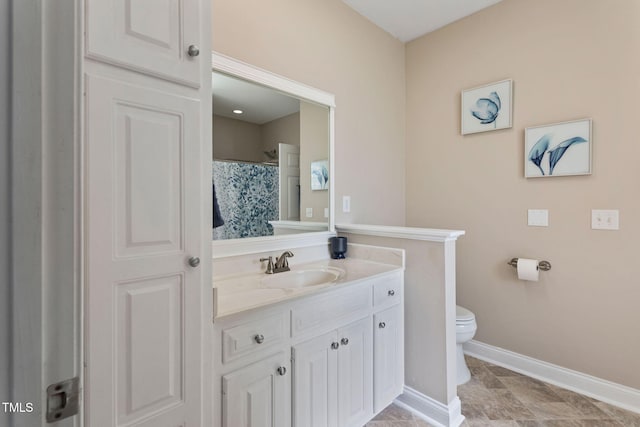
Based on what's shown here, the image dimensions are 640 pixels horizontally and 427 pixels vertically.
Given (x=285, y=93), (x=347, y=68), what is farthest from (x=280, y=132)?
(x=347, y=68)

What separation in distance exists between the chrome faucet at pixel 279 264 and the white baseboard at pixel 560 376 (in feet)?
5.87

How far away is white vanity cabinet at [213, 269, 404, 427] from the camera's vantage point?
114 centimetres

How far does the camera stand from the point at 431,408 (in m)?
1.77

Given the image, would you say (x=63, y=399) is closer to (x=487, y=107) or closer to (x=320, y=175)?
(x=320, y=175)

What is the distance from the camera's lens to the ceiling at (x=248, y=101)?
164 centimetres

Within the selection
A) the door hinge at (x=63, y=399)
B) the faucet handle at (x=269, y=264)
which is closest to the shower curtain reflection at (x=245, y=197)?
the faucet handle at (x=269, y=264)

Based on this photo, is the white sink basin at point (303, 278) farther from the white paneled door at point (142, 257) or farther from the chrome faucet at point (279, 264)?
the white paneled door at point (142, 257)

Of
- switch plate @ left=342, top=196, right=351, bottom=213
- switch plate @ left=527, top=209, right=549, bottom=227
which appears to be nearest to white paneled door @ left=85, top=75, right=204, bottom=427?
switch plate @ left=342, top=196, right=351, bottom=213

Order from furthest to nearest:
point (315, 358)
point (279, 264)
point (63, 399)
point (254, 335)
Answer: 1. point (279, 264)
2. point (315, 358)
3. point (254, 335)
4. point (63, 399)

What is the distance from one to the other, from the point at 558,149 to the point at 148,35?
2.42m

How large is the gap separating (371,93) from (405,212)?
113cm

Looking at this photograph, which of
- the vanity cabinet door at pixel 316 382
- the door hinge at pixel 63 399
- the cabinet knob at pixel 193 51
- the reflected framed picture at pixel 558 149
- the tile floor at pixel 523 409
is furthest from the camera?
the reflected framed picture at pixel 558 149

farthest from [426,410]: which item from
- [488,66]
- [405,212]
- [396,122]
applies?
[488,66]

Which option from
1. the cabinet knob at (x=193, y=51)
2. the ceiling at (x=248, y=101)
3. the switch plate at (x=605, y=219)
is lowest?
the switch plate at (x=605, y=219)
